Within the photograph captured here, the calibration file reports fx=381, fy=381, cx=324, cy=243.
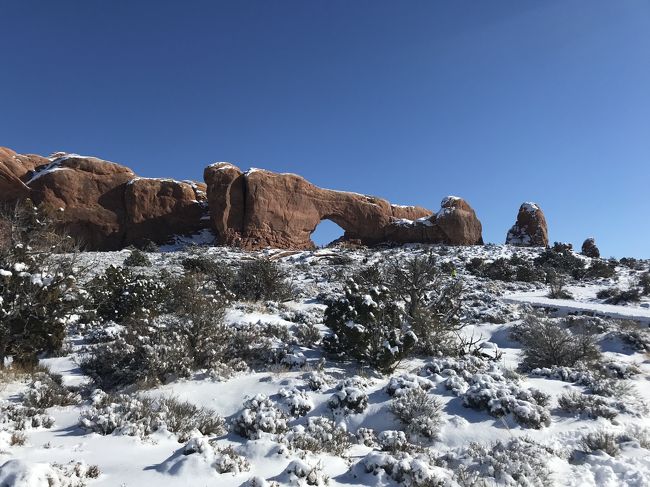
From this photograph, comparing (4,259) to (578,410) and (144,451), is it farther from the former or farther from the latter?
(578,410)

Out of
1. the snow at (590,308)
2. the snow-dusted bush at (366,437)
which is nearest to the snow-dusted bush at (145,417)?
the snow-dusted bush at (366,437)

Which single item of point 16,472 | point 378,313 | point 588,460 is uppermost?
point 378,313

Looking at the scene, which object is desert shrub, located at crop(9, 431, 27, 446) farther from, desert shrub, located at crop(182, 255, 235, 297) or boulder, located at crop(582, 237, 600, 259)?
boulder, located at crop(582, 237, 600, 259)

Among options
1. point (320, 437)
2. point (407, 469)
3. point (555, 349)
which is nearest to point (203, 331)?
point (320, 437)

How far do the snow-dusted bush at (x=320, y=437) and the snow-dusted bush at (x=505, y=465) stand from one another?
142 cm

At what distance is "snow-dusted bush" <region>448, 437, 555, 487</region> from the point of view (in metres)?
4.19

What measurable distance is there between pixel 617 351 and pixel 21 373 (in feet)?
46.9

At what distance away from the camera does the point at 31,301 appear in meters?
6.97

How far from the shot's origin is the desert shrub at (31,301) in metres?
6.80

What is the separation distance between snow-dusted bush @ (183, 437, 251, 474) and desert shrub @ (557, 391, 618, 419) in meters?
5.32

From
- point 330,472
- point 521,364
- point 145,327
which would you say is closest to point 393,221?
point 521,364

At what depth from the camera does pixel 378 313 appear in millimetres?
8656

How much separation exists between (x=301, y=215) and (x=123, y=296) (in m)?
25.1

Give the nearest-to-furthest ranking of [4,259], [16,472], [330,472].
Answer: [16,472] → [330,472] → [4,259]
